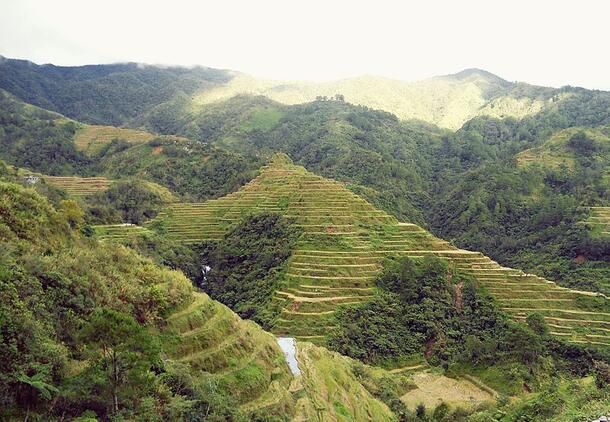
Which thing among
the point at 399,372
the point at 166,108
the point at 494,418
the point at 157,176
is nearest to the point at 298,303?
the point at 399,372

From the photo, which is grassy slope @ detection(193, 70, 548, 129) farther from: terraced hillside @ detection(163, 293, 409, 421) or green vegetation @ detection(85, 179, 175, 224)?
terraced hillside @ detection(163, 293, 409, 421)

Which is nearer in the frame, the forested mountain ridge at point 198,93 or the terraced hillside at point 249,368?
the terraced hillside at point 249,368

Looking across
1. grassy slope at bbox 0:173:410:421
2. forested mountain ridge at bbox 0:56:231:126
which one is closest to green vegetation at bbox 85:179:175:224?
grassy slope at bbox 0:173:410:421

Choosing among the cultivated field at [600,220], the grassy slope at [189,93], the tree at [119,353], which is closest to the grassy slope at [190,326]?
the tree at [119,353]

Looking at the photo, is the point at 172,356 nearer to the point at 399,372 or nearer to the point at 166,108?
the point at 399,372

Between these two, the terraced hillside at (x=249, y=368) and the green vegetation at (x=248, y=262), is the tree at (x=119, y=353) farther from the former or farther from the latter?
the green vegetation at (x=248, y=262)

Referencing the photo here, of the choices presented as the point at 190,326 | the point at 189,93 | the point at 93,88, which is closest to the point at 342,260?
the point at 190,326
